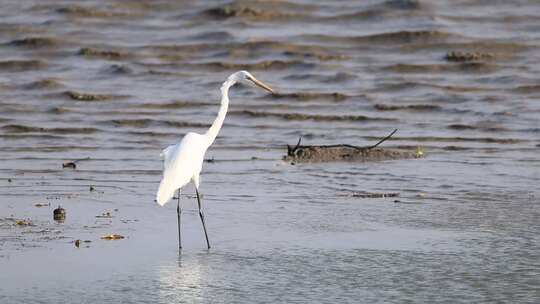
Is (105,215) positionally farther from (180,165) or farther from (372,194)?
(372,194)

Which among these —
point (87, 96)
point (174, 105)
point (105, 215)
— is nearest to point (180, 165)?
point (105, 215)

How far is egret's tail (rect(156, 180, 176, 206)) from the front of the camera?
23.1ft

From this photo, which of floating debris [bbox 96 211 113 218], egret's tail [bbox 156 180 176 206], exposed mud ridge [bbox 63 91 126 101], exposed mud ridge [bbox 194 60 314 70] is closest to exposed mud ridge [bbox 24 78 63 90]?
exposed mud ridge [bbox 63 91 126 101]

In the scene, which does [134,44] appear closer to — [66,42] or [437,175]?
[66,42]

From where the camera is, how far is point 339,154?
10.8 m

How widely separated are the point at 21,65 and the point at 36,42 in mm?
1509

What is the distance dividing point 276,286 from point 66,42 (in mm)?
15095

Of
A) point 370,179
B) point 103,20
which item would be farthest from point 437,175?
point 103,20

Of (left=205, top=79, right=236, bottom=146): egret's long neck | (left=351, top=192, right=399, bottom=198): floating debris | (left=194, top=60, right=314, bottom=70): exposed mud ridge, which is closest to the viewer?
(left=205, top=79, right=236, bottom=146): egret's long neck

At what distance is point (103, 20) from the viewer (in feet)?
71.0

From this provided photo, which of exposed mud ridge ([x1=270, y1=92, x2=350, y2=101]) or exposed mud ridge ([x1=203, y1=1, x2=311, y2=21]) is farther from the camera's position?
exposed mud ridge ([x1=203, y1=1, x2=311, y2=21])

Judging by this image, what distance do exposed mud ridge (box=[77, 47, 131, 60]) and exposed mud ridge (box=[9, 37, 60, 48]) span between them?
927mm

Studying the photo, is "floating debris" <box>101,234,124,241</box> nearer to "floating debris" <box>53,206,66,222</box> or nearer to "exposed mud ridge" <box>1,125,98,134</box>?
"floating debris" <box>53,206,66,222</box>

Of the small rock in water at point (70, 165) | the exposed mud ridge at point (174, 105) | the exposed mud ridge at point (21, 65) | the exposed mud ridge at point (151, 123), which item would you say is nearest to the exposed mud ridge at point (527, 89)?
the exposed mud ridge at point (174, 105)
